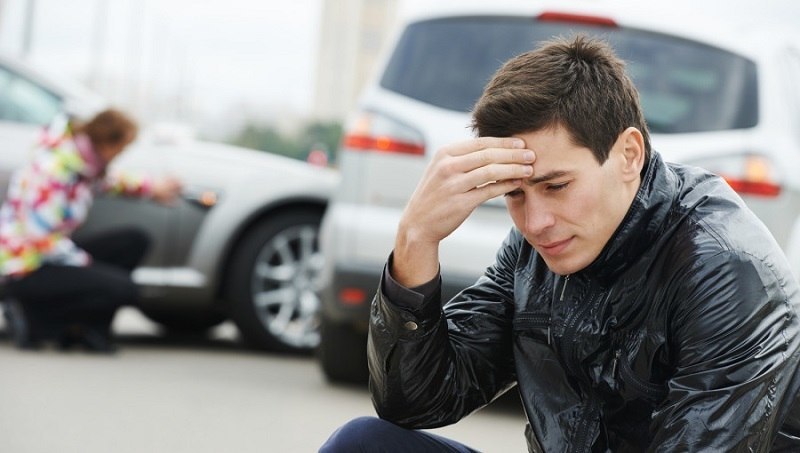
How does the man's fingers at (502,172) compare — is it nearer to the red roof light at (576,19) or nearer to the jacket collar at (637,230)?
the jacket collar at (637,230)

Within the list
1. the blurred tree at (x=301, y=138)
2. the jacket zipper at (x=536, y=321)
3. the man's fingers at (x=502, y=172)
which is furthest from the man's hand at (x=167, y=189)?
the blurred tree at (x=301, y=138)

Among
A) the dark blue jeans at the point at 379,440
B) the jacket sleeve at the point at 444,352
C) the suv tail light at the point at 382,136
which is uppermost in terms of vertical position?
the suv tail light at the point at 382,136

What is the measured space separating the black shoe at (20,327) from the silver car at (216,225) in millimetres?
559

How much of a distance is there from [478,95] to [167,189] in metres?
2.45

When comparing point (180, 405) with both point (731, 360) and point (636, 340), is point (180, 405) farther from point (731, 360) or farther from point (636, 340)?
point (731, 360)

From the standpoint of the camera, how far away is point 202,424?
18.1ft

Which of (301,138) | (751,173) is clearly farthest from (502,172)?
(301,138)

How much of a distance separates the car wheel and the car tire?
1095mm

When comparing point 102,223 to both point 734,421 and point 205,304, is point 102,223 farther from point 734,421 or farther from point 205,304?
point 734,421

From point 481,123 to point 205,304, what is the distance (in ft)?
17.4

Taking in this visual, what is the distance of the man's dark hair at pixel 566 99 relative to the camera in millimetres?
2562

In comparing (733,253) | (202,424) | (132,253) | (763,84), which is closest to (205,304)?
(132,253)

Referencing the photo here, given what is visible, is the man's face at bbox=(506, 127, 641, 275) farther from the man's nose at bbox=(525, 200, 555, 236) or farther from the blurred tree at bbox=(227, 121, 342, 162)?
the blurred tree at bbox=(227, 121, 342, 162)

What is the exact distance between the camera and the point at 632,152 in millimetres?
2615
